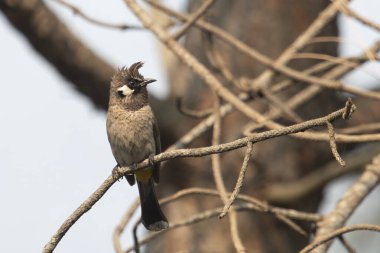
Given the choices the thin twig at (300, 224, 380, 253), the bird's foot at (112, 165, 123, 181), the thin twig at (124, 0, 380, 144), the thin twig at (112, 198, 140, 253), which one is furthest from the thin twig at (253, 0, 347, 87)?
the thin twig at (300, 224, 380, 253)

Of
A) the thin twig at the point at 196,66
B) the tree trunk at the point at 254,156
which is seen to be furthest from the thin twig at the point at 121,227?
the tree trunk at the point at 254,156

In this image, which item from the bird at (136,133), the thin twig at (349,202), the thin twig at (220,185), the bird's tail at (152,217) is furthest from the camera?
the bird at (136,133)

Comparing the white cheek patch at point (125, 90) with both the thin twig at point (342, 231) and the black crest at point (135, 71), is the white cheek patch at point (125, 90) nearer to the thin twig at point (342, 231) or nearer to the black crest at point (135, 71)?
the black crest at point (135, 71)

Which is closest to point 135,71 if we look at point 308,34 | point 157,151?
point 157,151

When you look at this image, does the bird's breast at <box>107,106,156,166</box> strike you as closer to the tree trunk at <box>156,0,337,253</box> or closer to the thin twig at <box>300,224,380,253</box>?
the tree trunk at <box>156,0,337,253</box>

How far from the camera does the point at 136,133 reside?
4520 millimetres

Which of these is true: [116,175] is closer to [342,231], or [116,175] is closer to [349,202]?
[342,231]

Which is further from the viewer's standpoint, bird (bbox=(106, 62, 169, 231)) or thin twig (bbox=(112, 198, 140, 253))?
bird (bbox=(106, 62, 169, 231))

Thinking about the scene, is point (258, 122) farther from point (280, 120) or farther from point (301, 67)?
point (301, 67)

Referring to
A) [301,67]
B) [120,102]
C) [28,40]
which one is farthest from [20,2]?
[301,67]

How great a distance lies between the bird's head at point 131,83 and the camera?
467 cm

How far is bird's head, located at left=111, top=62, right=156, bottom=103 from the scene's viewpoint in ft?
15.3

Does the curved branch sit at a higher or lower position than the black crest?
higher

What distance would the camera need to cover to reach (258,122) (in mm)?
3832
